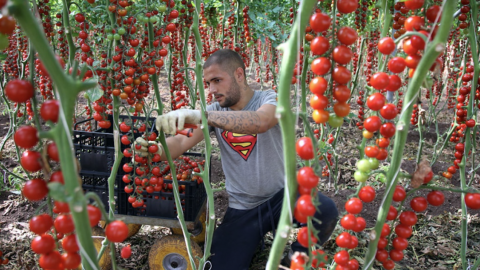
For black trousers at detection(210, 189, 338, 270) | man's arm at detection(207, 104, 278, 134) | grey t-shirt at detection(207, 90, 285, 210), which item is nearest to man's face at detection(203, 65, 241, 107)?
grey t-shirt at detection(207, 90, 285, 210)

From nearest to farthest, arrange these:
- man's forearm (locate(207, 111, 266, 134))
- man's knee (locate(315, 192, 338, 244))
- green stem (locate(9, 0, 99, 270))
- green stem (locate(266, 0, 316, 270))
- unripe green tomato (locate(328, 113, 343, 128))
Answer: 1. green stem (locate(9, 0, 99, 270))
2. green stem (locate(266, 0, 316, 270))
3. unripe green tomato (locate(328, 113, 343, 128))
4. man's forearm (locate(207, 111, 266, 134))
5. man's knee (locate(315, 192, 338, 244))

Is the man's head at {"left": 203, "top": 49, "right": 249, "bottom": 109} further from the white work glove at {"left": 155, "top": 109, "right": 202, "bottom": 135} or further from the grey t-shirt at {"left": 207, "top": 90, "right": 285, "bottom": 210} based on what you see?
the white work glove at {"left": 155, "top": 109, "right": 202, "bottom": 135}

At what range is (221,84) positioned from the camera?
2354 mm

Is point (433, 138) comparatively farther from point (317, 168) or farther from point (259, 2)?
point (317, 168)

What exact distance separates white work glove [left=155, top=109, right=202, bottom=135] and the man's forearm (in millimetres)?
119

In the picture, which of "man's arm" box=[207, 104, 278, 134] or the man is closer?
"man's arm" box=[207, 104, 278, 134]

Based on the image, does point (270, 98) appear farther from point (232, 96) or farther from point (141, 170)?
point (141, 170)

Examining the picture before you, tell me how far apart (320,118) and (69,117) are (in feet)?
1.86

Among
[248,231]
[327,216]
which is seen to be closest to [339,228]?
[327,216]

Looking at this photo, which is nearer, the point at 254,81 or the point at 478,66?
the point at 478,66

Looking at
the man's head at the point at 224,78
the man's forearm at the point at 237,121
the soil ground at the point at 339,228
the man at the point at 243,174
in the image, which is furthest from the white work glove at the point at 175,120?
the soil ground at the point at 339,228

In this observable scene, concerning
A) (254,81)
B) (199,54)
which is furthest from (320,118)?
(254,81)

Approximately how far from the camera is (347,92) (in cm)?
80

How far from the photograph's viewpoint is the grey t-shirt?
235cm
